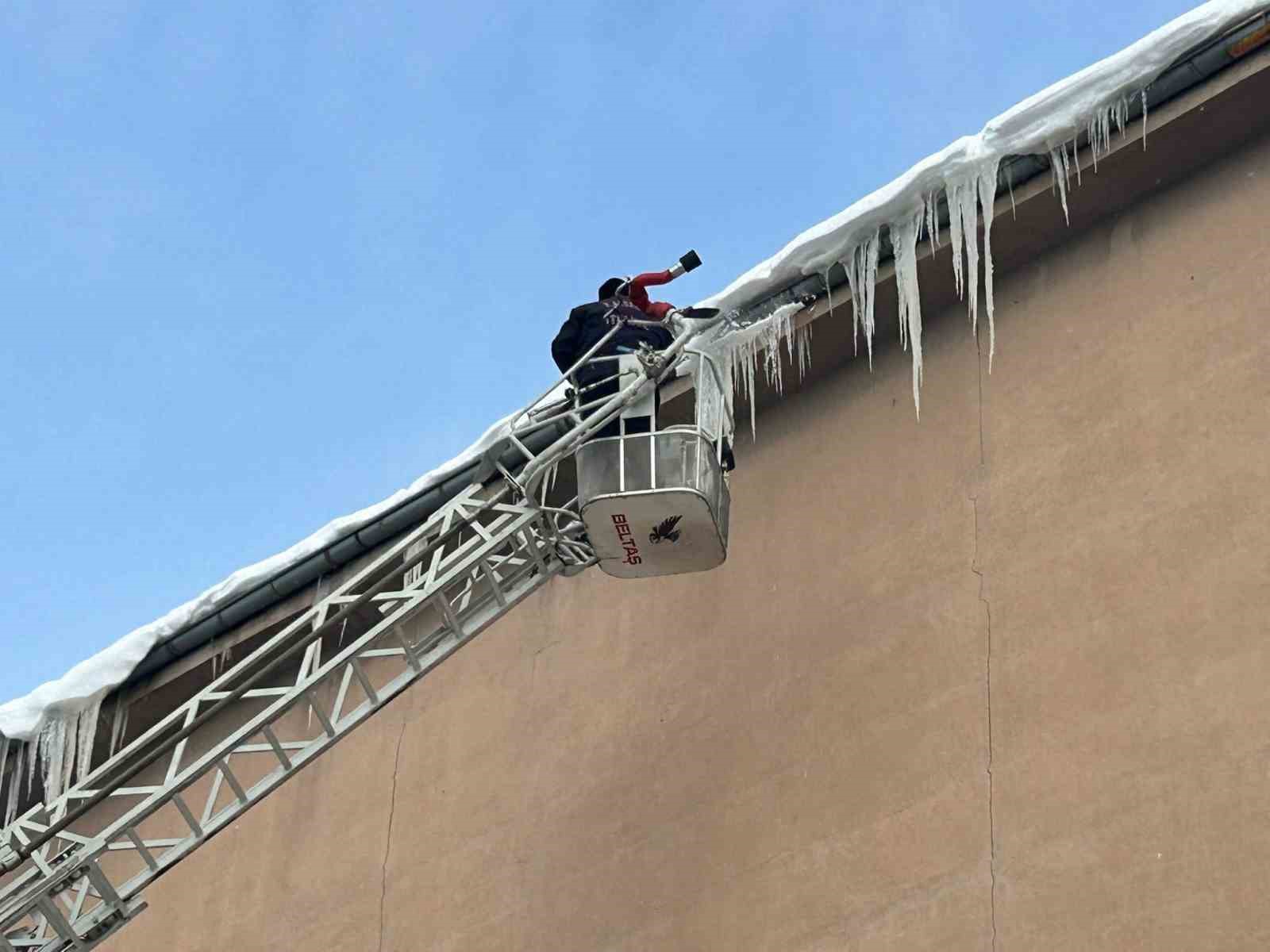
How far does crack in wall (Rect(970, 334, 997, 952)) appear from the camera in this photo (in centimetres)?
671

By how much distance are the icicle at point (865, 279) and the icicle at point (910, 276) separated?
9 centimetres

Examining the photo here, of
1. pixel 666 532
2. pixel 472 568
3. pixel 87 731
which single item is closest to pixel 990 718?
pixel 666 532

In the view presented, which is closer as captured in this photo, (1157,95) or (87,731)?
(1157,95)

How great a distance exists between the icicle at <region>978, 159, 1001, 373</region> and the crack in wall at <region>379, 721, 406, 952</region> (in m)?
3.51

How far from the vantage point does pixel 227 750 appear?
285 inches

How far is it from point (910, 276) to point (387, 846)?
3623 mm

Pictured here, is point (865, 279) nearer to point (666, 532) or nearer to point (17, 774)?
point (666, 532)

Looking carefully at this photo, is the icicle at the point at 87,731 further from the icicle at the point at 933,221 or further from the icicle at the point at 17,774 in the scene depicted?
the icicle at the point at 933,221

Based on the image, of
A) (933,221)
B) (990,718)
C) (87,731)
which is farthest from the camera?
(87,731)

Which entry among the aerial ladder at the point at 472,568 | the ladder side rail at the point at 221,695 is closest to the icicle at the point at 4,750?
the aerial ladder at the point at 472,568

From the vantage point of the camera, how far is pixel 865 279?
27.2 ft

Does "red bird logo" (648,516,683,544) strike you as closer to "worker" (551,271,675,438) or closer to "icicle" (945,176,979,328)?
"worker" (551,271,675,438)

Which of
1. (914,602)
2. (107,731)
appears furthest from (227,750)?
(107,731)

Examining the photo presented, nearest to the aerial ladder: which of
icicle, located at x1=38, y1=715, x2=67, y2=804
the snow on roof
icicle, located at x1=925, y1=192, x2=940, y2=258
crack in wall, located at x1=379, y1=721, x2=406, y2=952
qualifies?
the snow on roof
